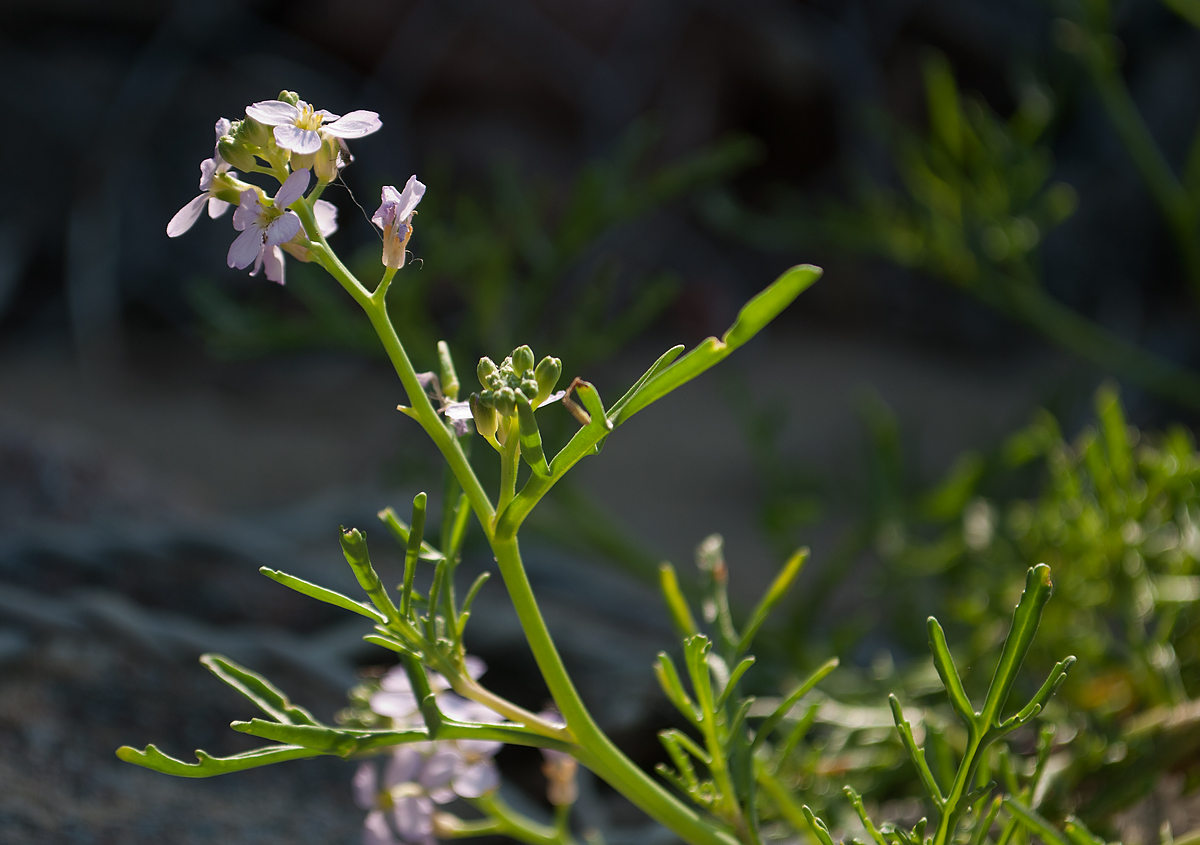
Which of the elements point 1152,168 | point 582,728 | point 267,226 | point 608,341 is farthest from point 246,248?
point 1152,168

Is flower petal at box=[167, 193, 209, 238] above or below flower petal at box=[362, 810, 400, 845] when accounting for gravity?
above

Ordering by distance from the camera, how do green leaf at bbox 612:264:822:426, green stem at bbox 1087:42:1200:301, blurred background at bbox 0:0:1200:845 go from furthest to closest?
1. green stem at bbox 1087:42:1200:301
2. blurred background at bbox 0:0:1200:845
3. green leaf at bbox 612:264:822:426

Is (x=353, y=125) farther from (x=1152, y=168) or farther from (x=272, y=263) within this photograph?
(x=1152, y=168)

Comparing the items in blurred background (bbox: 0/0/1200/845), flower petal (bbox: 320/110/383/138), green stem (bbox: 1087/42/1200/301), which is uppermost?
green stem (bbox: 1087/42/1200/301)

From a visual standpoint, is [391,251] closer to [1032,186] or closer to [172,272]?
[1032,186]

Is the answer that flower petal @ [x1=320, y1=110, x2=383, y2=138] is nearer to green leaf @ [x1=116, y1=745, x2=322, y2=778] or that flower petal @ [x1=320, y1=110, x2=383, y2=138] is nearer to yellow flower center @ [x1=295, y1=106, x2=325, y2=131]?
yellow flower center @ [x1=295, y1=106, x2=325, y2=131]

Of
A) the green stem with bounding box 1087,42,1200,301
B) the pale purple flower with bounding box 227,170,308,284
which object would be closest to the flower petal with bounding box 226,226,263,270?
the pale purple flower with bounding box 227,170,308,284

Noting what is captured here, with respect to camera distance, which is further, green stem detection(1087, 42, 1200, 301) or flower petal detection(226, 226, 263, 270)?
green stem detection(1087, 42, 1200, 301)
